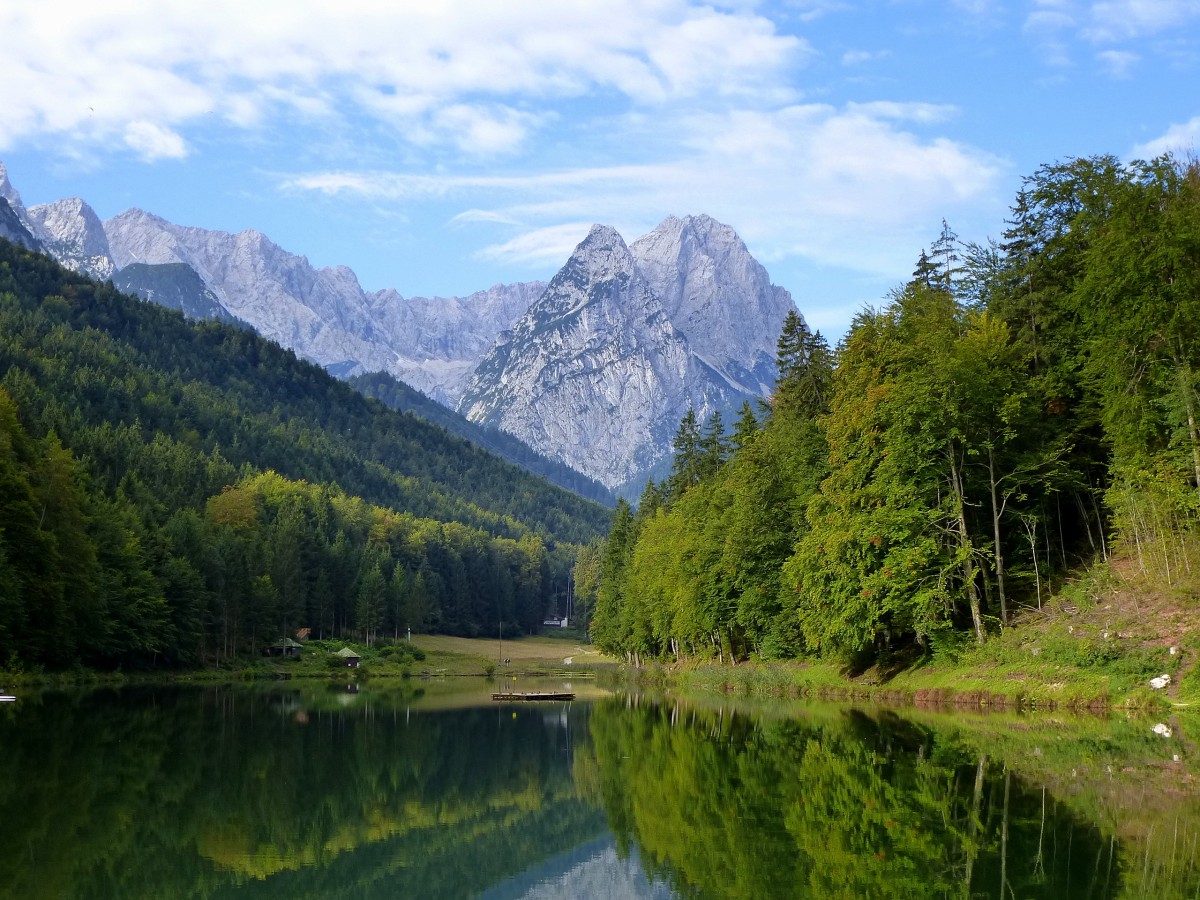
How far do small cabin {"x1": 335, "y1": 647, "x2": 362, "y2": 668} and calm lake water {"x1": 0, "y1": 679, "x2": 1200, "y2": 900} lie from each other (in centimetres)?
8539

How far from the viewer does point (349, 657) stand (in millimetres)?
128625

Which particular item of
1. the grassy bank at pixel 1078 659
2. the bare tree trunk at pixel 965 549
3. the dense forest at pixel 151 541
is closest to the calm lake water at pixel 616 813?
the grassy bank at pixel 1078 659

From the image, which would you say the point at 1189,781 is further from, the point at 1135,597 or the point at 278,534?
the point at 278,534

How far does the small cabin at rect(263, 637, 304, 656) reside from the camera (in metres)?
121

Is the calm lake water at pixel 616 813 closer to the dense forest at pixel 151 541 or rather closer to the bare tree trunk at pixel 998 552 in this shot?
the bare tree trunk at pixel 998 552

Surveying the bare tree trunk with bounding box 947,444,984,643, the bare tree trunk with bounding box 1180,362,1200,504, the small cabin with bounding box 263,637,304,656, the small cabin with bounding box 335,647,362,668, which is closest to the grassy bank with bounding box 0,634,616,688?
the small cabin with bounding box 335,647,362,668

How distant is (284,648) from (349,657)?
27.5ft

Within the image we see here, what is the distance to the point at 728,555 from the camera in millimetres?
70938

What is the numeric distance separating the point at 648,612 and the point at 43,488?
4923cm

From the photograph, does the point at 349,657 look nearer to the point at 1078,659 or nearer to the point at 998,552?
the point at 998,552

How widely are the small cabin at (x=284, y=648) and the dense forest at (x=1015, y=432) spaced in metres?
73.6

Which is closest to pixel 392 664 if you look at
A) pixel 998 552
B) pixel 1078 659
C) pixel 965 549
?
pixel 998 552

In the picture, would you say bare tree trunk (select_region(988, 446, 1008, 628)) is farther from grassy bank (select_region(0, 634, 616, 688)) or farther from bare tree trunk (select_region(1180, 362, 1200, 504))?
grassy bank (select_region(0, 634, 616, 688))

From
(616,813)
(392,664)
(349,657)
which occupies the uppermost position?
(616,813)
